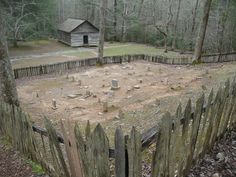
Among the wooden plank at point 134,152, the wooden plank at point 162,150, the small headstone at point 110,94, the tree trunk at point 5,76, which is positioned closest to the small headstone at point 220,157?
the wooden plank at point 162,150

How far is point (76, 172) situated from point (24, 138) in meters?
1.89

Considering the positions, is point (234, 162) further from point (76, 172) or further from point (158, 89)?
point (158, 89)

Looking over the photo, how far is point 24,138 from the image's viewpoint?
504 cm

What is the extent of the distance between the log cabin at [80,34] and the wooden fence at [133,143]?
29507mm

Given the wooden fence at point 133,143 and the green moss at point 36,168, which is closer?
the wooden fence at point 133,143

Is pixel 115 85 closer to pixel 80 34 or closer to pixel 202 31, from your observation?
pixel 202 31

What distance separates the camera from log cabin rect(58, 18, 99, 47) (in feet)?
111

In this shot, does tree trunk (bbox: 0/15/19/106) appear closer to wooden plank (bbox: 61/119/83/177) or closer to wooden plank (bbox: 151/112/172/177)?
wooden plank (bbox: 61/119/83/177)

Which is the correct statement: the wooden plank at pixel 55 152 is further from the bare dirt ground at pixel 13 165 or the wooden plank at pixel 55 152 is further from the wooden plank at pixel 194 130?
the wooden plank at pixel 194 130

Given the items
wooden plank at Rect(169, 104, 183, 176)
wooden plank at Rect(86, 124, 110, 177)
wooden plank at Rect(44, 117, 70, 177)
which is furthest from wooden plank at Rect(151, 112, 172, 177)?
wooden plank at Rect(44, 117, 70, 177)

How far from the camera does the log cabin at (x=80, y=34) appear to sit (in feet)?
111

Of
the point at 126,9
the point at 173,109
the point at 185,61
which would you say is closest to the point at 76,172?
the point at 173,109

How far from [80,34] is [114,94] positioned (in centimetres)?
2352

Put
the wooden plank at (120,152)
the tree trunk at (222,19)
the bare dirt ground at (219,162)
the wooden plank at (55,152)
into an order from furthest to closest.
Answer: the tree trunk at (222,19) → the bare dirt ground at (219,162) → the wooden plank at (55,152) → the wooden plank at (120,152)
